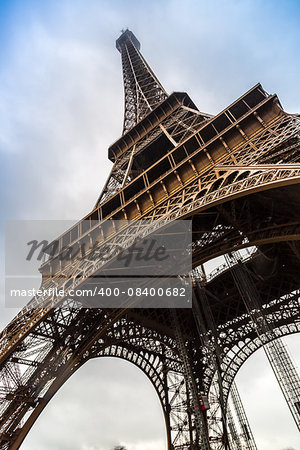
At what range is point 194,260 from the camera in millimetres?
13328

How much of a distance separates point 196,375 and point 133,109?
25.7 meters

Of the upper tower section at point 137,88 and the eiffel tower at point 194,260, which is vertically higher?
the upper tower section at point 137,88

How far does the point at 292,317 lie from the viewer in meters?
19.8

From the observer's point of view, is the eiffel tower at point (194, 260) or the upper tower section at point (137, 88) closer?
the eiffel tower at point (194, 260)

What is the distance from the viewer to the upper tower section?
28141 mm

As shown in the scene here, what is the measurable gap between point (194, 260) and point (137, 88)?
81.7 ft

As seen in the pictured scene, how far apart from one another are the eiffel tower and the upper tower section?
4944mm

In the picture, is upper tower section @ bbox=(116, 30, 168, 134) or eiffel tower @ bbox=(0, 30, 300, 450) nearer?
eiffel tower @ bbox=(0, 30, 300, 450)

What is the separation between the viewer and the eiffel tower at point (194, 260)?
430 inches

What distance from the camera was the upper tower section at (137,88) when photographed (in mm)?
28141

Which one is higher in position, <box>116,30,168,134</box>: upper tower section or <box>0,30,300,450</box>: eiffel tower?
<box>116,30,168,134</box>: upper tower section

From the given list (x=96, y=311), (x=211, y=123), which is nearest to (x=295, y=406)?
(x=96, y=311)

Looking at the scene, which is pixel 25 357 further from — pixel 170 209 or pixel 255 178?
pixel 255 178

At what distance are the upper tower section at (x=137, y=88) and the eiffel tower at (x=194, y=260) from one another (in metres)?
4.94
